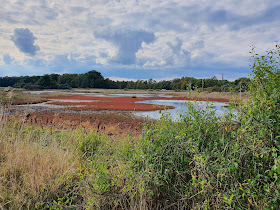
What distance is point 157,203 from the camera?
3.97 meters

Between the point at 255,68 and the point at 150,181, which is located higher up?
the point at 255,68

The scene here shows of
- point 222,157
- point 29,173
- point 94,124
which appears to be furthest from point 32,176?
point 94,124

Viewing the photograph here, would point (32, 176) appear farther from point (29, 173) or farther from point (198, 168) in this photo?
point (198, 168)

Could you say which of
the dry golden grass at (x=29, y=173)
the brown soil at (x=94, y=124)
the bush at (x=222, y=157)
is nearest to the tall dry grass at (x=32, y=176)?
the dry golden grass at (x=29, y=173)

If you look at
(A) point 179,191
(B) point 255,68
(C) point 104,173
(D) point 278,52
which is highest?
(D) point 278,52

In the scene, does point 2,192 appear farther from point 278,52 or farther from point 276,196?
point 278,52

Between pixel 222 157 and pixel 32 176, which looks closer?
pixel 222 157

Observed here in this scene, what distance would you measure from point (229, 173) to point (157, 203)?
1.43 metres

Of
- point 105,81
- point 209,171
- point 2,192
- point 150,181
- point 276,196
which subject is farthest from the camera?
point 105,81

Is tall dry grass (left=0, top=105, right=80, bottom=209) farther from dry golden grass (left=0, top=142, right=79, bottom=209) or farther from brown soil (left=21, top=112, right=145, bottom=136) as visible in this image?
brown soil (left=21, top=112, right=145, bottom=136)

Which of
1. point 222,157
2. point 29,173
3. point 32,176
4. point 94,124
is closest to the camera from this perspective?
point 222,157

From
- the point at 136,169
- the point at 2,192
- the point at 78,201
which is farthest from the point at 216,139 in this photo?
the point at 2,192

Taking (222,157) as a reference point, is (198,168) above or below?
below

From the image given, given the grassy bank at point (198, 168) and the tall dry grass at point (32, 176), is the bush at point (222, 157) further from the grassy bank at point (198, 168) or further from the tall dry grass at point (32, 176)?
the tall dry grass at point (32, 176)
